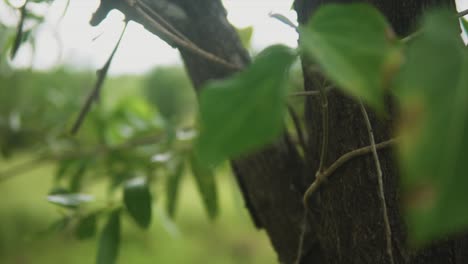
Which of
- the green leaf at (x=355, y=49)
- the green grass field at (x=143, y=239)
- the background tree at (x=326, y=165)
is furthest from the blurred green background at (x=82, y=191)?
the green leaf at (x=355, y=49)

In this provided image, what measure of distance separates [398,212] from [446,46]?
0.63 feet

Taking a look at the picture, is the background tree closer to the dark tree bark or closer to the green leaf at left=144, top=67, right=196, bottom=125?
the dark tree bark

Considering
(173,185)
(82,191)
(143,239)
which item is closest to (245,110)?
(173,185)

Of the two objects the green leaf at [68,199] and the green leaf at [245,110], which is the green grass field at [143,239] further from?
the green leaf at [245,110]

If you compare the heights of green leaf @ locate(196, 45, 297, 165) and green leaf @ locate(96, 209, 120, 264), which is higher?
green leaf @ locate(196, 45, 297, 165)

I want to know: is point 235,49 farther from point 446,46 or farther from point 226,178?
point 226,178

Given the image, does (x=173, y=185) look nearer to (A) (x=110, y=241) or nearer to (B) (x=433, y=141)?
(A) (x=110, y=241)

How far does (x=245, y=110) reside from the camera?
0.44ft

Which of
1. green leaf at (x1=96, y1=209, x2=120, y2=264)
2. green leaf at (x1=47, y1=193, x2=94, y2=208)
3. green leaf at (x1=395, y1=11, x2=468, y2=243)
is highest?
green leaf at (x1=395, y1=11, x2=468, y2=243)

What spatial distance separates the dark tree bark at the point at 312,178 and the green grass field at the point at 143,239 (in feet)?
1.55

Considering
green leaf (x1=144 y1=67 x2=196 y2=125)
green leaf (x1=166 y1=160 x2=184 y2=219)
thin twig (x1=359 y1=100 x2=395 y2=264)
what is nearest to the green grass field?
green leaf (x1=166 y1=160 x2=184 y2=219)

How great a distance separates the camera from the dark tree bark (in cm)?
29

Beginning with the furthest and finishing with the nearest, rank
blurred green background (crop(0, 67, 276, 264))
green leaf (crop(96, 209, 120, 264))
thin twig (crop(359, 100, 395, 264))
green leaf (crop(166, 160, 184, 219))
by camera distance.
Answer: blurred green background (crop(0, 67, 276, 264)), green leaf (crop(166, 160, 184, 219)), green leaf (crop(96, 209, 120, 264)), thin twig (crop(359, 100, 395, 264))

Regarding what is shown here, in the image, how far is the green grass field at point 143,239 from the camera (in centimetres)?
93
